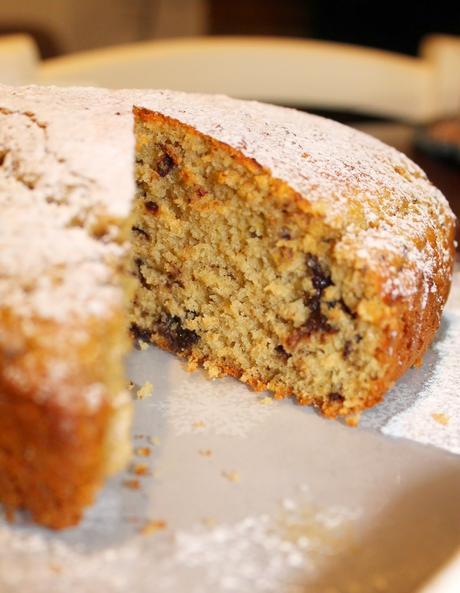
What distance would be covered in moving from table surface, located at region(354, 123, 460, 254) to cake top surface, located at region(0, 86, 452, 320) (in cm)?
84

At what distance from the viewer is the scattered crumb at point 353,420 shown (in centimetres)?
150

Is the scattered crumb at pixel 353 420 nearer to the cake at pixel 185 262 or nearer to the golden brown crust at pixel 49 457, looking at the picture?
the cake at pixel 185 262

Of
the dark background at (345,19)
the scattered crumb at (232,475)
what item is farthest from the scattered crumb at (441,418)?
the dark background at (345,19)

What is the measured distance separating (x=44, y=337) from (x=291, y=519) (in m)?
0.54

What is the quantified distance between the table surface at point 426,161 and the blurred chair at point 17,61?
5.25 feet

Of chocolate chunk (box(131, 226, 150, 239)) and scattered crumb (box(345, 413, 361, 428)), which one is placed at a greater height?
chocolate chunk (box(131, 226, 150, 239))

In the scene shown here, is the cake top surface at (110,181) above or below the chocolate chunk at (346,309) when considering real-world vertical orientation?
above

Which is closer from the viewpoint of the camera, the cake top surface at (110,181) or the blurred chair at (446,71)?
the cake top surface at (110,181)

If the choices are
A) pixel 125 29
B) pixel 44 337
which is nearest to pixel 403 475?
pixel 44 337

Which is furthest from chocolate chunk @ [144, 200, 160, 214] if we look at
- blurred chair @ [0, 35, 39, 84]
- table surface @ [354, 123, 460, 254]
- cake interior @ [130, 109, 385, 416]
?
blurred chair @ [0, 35, 39, 84]

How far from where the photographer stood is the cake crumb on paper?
133cm

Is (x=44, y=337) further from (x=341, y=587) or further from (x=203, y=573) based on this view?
(x=341, y=587)

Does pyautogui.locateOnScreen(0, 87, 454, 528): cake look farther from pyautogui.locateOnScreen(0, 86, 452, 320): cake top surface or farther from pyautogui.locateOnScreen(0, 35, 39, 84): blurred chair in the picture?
pyautogui.locateOnScreen(0, 35, 39, 84): blurred chair

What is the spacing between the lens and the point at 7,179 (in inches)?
54.5
